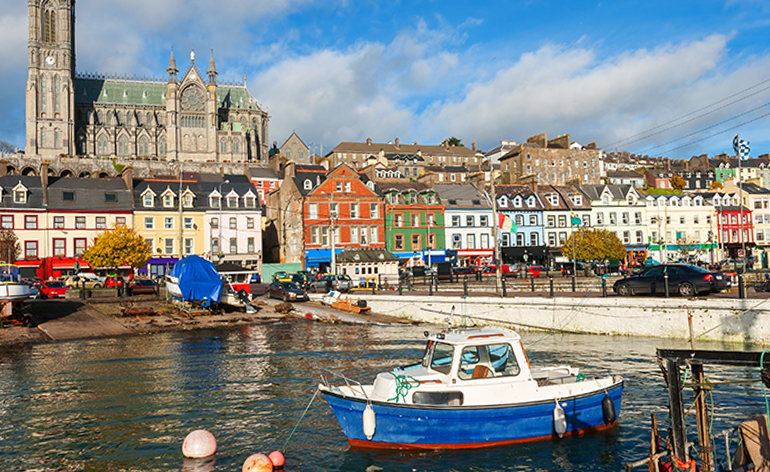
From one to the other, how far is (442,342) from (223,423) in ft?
20.7

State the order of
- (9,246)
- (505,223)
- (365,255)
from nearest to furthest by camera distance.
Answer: (505,223) → (9,246) → (365,255)

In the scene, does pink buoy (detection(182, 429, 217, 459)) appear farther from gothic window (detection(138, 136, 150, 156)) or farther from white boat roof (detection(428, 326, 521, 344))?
gothic window (detection(138, 136, 150, 156))

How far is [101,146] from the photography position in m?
138

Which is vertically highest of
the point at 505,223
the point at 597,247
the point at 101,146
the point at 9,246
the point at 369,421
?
the point at 101,146

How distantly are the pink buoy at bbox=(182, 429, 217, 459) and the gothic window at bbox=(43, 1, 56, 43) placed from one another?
157m

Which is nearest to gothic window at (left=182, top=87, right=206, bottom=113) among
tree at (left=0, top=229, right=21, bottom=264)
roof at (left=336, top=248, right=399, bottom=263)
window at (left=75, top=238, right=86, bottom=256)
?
window at (left=75, top=238, right=86, bottom=256)

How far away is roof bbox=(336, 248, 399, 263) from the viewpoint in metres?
63.1

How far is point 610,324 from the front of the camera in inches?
1075

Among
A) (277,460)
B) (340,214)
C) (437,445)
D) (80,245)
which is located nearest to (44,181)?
(80,245)

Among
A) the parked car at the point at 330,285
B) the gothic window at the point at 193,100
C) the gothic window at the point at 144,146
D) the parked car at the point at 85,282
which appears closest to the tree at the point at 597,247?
the parked car at the point at 330,285

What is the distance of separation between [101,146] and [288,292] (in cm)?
11836

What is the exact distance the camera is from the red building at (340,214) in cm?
6725

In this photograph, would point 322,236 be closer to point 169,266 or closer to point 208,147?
point 169,266

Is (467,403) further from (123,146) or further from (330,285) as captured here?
(123,146)
